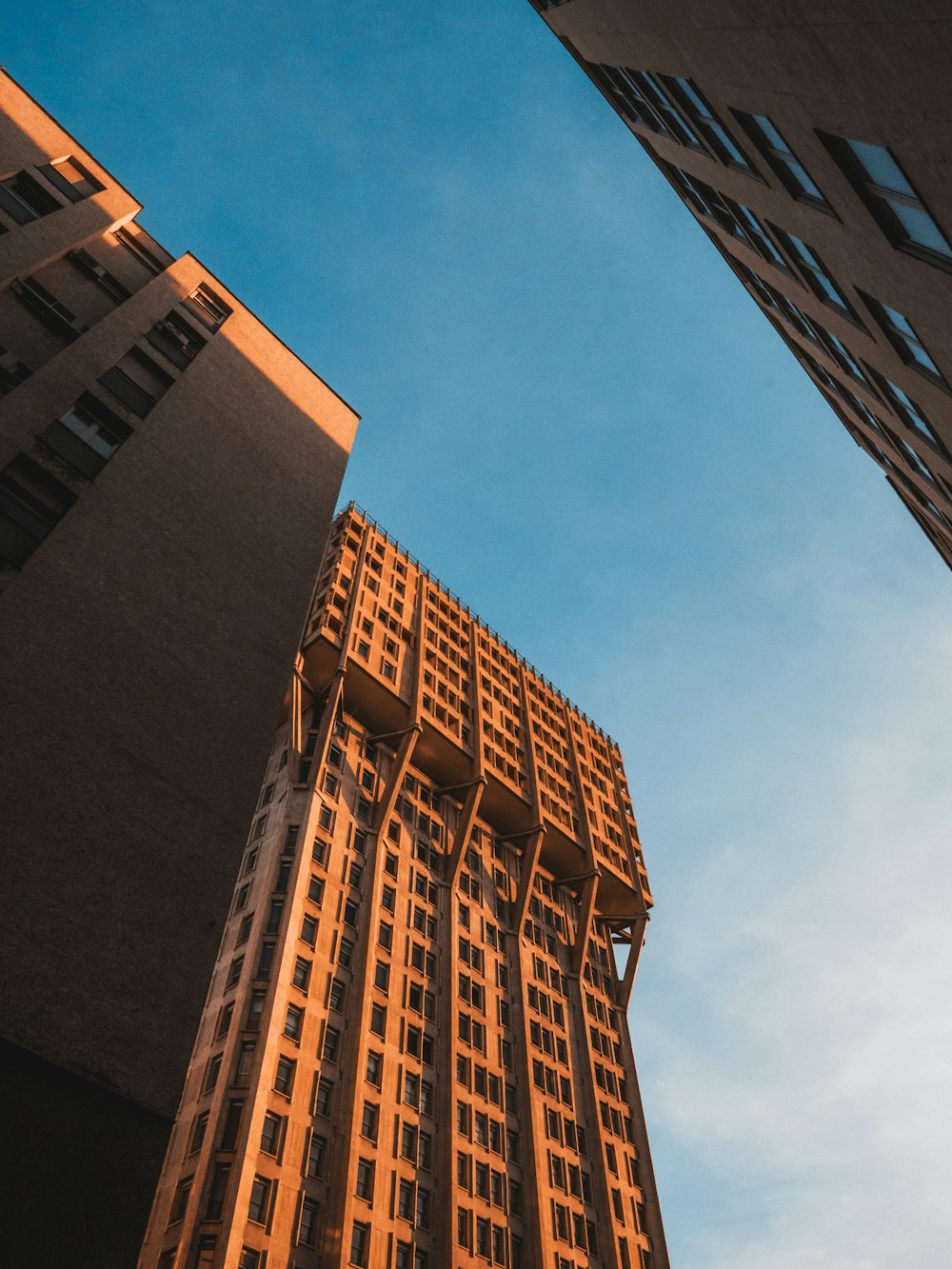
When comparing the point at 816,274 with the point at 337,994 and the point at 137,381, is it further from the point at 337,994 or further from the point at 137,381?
the point at 337,994

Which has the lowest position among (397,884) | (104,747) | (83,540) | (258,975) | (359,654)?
(104,747)

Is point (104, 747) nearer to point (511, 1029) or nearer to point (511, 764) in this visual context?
point (511, 1029)

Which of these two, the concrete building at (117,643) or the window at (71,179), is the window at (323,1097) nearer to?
the concrete building at (117,643)

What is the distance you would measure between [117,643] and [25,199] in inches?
544

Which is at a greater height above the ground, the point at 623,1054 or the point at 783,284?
the point at 623,1054

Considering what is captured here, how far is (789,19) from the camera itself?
10.1 m

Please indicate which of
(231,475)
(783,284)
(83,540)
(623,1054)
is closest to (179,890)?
(83,540)

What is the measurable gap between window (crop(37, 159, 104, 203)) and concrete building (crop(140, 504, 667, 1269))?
98.2 ft

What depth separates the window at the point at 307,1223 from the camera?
105ft

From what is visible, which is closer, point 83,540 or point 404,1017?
point 83,540

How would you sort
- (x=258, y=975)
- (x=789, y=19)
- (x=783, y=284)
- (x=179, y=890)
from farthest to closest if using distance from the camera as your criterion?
(x=258, y=975)
(x=783, y=284)
(x=179, y=890)
(x=789, y=19)

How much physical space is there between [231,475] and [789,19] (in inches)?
488

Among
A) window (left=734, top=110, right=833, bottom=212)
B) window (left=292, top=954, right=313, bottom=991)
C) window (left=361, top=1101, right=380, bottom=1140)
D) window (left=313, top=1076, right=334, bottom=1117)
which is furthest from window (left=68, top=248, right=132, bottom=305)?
window (left=361, top=1101, right=380, bottom=1140)

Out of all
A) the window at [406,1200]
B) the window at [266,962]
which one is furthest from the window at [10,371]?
the window at [406,1200]
